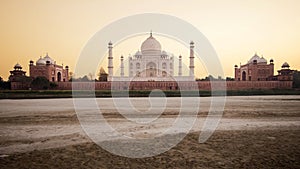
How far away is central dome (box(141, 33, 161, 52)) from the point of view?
41.9 meters

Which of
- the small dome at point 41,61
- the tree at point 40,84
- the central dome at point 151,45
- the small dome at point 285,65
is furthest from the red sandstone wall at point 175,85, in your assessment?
the central dome at point 151,45

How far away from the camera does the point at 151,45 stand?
41.8 metres

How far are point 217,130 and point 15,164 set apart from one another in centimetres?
507

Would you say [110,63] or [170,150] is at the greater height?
[110,63]

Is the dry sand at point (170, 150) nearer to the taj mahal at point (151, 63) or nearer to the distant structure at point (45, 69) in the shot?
the taj mahal at point (151, 63)

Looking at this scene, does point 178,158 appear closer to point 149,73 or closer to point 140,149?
point 140,149

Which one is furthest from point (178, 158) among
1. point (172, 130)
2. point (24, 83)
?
point (24, 83)

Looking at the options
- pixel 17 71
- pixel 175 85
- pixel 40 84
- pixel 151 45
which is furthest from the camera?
pixel 151 45

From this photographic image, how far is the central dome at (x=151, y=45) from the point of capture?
41.9 metres

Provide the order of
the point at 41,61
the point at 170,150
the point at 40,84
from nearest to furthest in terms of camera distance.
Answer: the point at 170,150
the point at 40,84
the point at 41,61

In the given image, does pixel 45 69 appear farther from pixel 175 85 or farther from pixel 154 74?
pixel 175 85

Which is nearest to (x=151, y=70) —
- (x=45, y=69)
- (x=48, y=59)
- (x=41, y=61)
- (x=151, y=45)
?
(x=151, y=45)

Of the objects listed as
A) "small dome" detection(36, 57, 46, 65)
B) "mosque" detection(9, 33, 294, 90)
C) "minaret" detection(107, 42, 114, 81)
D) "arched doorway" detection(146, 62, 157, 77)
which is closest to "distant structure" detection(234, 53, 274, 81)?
"mosque" detection(9, 33, 294, 90)

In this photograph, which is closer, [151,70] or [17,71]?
[17,71]
